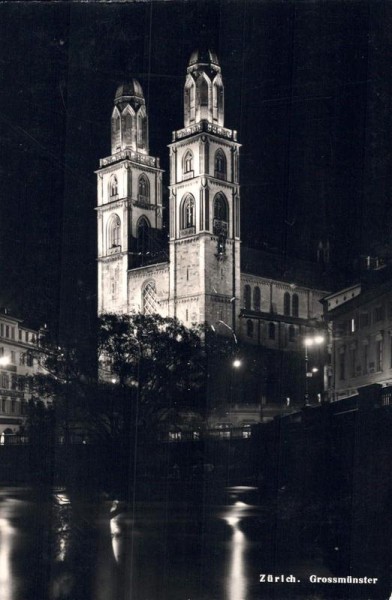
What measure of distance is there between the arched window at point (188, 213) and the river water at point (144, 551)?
9.73 m

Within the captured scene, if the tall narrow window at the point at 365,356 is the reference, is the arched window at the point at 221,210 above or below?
above

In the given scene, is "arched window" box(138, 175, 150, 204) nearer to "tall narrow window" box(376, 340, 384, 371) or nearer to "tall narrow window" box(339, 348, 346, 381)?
"tall narrow window" box(339, 348, 346, 381)

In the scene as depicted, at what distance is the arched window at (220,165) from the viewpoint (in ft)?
90.4

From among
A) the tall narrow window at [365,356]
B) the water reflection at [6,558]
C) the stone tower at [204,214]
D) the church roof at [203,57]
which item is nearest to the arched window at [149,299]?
the stone tower at [204,214]

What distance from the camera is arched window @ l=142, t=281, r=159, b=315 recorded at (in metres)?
27.8

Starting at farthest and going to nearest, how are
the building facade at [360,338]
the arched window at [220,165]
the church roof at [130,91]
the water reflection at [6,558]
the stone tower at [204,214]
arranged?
1. the arched window at [220,165]
2. the stone tower at [204,214]
3. the church roof at [130,91]
4. the building facade at [360,338]
5. the water reflection at [6,558]

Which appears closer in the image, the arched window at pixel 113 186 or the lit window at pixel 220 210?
the arched window at pixel 113 186

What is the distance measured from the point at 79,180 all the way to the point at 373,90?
890 cm

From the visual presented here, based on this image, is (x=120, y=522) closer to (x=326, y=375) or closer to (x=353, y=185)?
(x=326, y=375)

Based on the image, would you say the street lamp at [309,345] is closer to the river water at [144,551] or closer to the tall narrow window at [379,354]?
the tall narrow window at [379,354]

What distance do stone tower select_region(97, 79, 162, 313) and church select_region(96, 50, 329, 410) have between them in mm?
53

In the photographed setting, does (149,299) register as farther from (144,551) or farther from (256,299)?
(144,551)

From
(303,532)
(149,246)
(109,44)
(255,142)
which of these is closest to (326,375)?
(303,532)

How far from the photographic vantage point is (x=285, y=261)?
25406 mm
